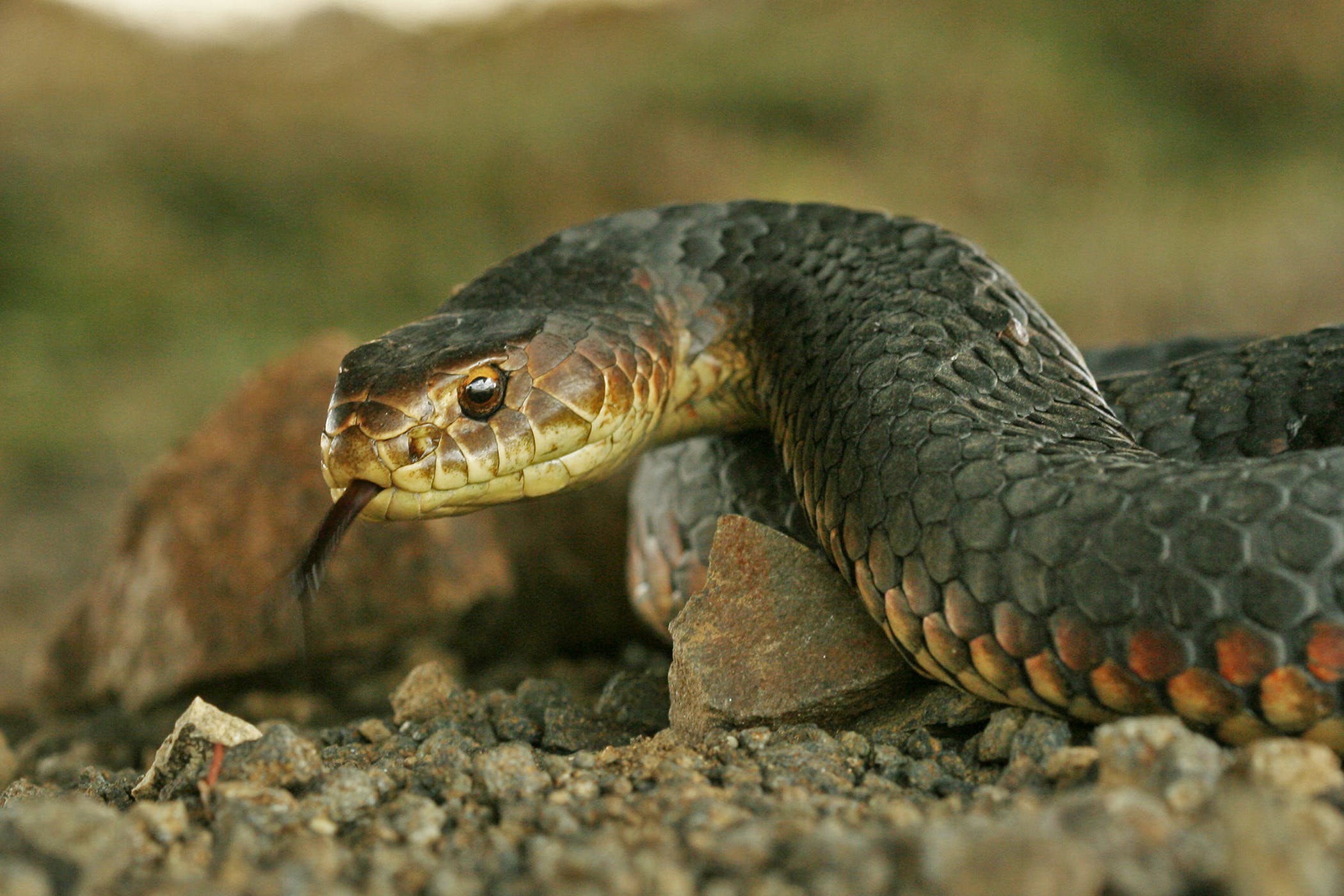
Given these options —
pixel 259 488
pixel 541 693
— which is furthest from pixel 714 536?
pixel 259 488

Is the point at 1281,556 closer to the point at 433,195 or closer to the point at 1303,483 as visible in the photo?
the point at 1303,483

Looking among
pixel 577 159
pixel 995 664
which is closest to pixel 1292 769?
pixel 995 664

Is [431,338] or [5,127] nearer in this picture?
[431,338]

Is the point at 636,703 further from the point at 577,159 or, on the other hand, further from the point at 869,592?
the point at 577,159

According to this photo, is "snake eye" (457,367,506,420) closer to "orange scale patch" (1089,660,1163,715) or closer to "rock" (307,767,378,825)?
"rock" (307,767,378,825)

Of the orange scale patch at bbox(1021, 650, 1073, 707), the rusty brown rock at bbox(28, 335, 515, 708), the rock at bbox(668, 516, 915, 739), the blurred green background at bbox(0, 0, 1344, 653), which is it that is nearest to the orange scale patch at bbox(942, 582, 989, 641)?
the orange scale patch at bbox(1021, 650, 1073, 707)

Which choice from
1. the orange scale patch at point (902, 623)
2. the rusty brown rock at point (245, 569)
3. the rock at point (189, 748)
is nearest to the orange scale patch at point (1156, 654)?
the orange scale patch at point (902, 623)

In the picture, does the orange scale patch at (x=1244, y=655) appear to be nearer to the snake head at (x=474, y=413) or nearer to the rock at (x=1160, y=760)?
the rock at (x=1160, y=760)
